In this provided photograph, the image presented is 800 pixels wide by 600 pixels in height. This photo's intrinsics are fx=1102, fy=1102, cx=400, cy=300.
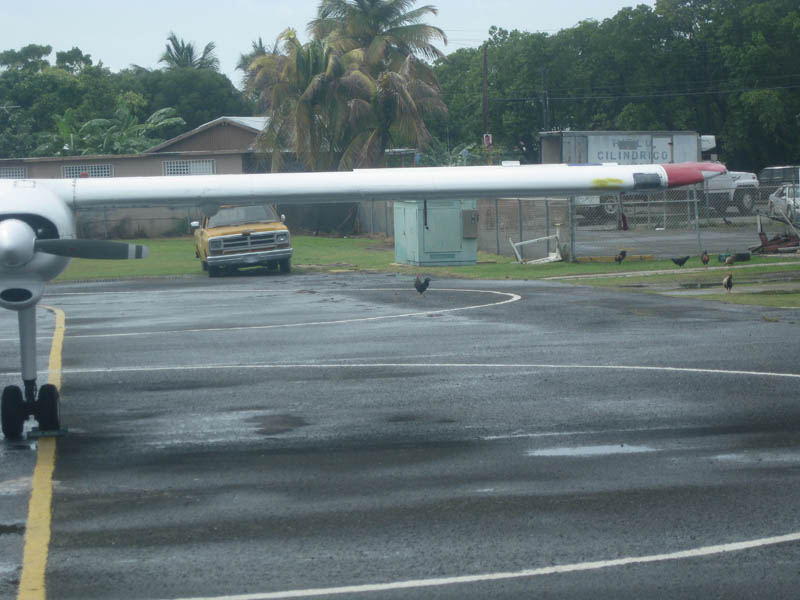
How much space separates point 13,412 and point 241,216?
21.6 meters

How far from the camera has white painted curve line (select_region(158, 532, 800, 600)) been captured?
6.41 m

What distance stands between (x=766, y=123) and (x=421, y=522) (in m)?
61.5

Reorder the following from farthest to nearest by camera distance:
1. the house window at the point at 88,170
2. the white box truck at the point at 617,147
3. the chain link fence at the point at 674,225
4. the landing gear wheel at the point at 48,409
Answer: the house window at the point at 88,170, the white box truck at the point at 617,147, the chain link fence at the point at 674,225, the landing gear wheel at the point at 48,409

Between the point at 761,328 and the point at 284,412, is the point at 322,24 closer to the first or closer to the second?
the point at 761,328

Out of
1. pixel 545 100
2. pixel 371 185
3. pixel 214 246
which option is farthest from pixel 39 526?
pixel 545 100

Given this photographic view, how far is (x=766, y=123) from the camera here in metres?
64.2

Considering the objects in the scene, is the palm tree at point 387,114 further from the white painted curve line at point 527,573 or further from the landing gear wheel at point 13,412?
the white painted curve line at point 527,573

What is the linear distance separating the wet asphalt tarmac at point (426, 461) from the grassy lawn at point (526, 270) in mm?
5253

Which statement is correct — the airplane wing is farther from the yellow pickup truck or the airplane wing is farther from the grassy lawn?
the yellow pickup truck

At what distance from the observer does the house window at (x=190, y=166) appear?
52.0 m

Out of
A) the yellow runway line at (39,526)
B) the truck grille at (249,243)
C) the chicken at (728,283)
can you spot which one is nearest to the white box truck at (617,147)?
the truck grille at (249,243)

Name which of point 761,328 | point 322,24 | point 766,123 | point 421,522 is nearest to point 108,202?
point 421,522

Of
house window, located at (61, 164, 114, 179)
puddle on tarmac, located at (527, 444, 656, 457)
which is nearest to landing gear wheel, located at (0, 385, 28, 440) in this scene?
puddle on tarmac, located at (527, 444, 656, 457)

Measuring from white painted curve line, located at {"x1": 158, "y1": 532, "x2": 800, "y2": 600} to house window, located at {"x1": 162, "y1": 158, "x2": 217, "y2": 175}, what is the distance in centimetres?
4673
